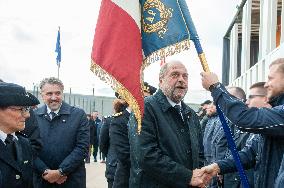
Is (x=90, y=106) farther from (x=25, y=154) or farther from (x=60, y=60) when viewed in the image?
(x=25, y=154)

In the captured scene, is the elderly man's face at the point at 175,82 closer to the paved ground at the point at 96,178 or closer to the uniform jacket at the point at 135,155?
the uniform jacket at the point at 135,155

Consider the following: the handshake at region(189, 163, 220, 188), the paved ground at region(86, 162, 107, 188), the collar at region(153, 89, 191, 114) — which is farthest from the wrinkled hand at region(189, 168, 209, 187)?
the paved ground at region(86, 162, 107, 188)

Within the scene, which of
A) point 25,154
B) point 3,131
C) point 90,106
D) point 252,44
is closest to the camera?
point 3,131

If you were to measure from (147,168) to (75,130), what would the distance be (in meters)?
1.85

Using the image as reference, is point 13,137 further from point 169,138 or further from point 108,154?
point 108,154

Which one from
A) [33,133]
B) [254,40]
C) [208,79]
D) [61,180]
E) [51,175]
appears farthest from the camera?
[254,40]

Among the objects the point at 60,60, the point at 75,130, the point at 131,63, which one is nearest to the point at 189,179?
the point at 131,63

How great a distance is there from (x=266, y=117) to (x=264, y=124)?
57mm

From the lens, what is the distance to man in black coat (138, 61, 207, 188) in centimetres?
395

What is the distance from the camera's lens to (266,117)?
343 centimetres

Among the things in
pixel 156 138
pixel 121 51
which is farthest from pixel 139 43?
pixel 156 138

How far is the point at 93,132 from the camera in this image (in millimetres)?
19859

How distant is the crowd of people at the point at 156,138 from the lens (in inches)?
138

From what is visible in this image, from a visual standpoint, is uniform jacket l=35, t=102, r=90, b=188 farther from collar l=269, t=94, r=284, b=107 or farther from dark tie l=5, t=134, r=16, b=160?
collar l=269, t=94, r=284, b=107
